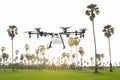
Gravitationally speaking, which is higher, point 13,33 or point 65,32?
point 13,33

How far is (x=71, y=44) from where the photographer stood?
545ft

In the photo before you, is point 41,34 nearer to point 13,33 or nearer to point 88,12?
point 88,12

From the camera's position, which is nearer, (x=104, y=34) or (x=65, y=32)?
(x=65, y=32)

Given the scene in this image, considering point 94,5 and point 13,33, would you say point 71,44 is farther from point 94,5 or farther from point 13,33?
point 94,5

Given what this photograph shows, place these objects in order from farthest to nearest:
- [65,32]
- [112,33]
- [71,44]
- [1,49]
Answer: [1,49] < [71,44] < [112,33] < [65,32]

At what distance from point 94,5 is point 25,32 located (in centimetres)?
8160

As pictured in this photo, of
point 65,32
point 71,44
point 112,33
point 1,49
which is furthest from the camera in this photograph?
point 1,49

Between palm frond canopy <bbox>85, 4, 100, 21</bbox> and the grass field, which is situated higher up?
palm frond canopy <bbox>85, 4, 100, 21</bbox>

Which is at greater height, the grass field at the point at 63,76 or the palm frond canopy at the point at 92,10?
the palm frond canopy at the point at 92,10

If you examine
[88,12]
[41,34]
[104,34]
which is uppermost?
[88,12]

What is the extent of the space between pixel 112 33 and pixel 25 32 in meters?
95.3

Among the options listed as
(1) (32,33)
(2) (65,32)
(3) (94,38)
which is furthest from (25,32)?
(3) (94,38)

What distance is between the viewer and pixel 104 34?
112 metres

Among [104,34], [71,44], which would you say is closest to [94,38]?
[104,34]
